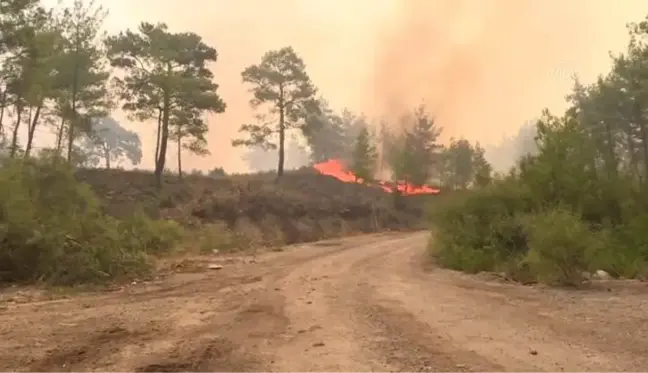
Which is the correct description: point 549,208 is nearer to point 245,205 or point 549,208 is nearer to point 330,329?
point 330,329

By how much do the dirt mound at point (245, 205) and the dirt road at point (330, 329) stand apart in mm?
18881

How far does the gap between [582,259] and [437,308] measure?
5.20 m

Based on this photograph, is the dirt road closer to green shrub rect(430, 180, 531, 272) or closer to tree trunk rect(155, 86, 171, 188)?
green shrub rect(430, 180, 531, 272)

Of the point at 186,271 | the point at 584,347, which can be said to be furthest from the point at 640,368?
the point at 186,271

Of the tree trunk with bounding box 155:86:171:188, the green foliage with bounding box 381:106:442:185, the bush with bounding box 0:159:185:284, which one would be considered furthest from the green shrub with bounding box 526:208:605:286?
the green foliage with bounding box 381:106:442:185

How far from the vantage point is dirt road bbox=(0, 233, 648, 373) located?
6.23 m

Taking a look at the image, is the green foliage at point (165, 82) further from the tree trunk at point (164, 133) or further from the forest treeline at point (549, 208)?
the forest treeline at point (549, 208)

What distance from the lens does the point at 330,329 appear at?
8.07 m

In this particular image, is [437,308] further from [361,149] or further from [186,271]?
[361,149]

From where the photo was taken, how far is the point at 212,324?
8531 millimetres

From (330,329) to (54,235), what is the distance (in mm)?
8798

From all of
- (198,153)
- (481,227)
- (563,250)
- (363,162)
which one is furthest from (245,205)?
(563,250)

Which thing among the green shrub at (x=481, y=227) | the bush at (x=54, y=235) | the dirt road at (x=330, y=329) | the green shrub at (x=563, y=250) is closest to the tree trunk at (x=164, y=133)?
the bush at (x=54, y=235)

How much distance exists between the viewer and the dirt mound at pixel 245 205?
32.1m
